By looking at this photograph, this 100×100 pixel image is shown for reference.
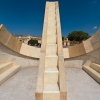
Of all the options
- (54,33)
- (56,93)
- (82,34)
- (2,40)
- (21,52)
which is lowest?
(56,93)

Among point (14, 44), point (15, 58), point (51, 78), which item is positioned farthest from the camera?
point (15, 58)

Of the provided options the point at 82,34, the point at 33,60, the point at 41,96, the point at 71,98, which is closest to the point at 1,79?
the point at 41,96

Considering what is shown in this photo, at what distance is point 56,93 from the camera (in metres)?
2.69

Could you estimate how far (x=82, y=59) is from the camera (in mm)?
6797

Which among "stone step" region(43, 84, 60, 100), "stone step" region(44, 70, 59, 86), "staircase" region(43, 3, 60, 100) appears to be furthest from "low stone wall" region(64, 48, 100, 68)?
"stone step" region(43, 84, 60, 100)

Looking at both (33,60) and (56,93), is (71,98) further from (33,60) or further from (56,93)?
(33,60)

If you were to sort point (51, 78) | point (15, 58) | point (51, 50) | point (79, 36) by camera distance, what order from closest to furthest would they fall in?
point (51, 78)
point (51, 50)
point (15, 58)
point (79, 36)

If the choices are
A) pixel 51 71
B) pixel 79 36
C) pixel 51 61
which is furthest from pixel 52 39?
pixel 79 36

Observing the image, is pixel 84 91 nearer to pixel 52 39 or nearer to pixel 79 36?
pixel 52 39

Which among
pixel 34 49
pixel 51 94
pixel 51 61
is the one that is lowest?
pixel 51 94

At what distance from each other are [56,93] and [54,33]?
12.1 ft

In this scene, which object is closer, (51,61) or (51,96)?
(51,96)

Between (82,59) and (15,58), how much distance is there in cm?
373

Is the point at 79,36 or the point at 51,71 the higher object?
the point at 79,36
